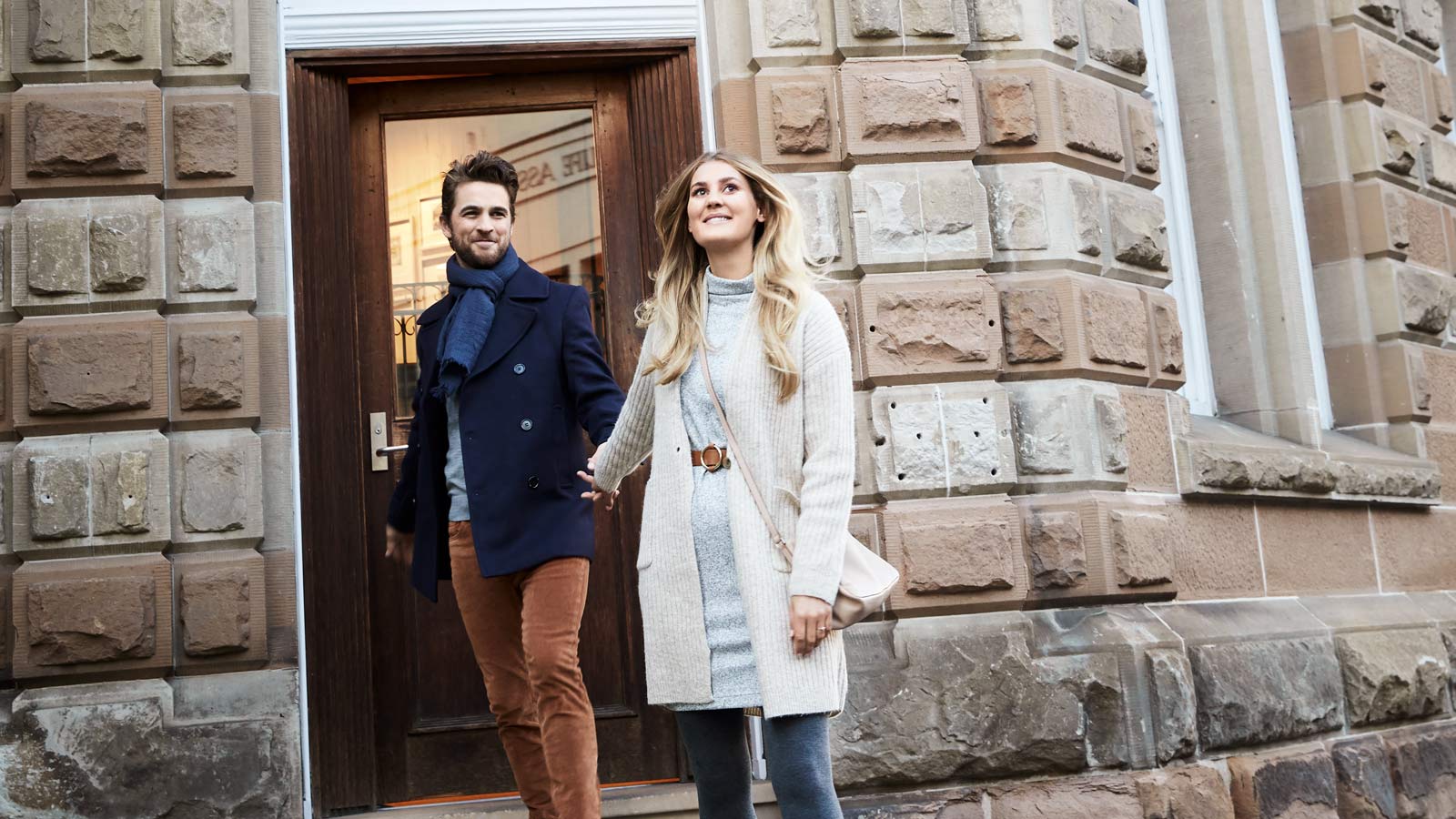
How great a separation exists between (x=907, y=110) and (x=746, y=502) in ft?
9.38

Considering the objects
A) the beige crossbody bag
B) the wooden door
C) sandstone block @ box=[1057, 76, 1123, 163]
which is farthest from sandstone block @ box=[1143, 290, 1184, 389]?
the beige crossbody bag

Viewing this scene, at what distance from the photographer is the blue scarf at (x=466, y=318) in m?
4.31

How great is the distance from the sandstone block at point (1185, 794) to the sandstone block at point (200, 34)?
4217 millimetres

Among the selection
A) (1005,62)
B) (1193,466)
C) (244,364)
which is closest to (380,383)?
(244,364)

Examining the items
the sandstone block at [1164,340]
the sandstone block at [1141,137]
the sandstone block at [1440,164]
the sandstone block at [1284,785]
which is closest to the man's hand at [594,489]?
the sandstone block at [1164,340]

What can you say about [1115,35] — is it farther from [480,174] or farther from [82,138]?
[82,138]

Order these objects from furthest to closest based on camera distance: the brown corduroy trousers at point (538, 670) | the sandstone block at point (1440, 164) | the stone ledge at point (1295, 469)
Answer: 1. the sandstone block at point (1440, 164)
2. the stone ledge at point (1295, 469)
3. the brown corduroy trousers at point (538, 670)

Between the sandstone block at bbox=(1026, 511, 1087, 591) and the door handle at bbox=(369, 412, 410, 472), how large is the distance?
2.40 metres

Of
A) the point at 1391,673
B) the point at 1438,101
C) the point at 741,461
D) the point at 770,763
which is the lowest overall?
the point at 1391,673

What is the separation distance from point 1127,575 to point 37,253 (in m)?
4.07

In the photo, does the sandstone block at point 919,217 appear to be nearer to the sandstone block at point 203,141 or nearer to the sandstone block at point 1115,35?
the sandstone block at point 1115,35

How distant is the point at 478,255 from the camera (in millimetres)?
4535

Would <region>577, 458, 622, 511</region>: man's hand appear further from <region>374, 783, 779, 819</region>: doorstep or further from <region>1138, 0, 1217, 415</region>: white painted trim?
<region>1138, 0, 1217, 415</region>: white painted trim

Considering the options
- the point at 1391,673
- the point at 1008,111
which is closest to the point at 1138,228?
the point at 1008,111
